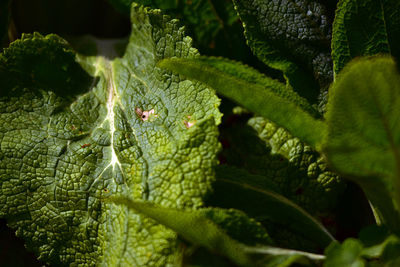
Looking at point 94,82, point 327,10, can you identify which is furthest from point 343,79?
point 94,82

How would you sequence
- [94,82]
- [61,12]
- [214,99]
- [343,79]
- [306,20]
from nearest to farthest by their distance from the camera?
[343,79] → [214,99] → [306,20] → [94,82] → [61,12]

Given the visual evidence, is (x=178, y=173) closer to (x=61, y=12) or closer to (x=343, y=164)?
(x=343, y=164)

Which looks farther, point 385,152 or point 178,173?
point 178,173

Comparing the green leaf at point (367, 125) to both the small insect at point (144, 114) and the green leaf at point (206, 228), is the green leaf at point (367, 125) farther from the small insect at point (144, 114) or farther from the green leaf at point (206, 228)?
the small insect at point (144, 114)

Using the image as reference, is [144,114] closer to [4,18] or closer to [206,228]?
[206,228]

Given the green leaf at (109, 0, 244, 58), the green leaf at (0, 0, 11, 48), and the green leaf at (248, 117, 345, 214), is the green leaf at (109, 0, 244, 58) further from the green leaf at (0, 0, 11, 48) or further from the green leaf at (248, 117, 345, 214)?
the green leaf at (248, 117, 345, 214)

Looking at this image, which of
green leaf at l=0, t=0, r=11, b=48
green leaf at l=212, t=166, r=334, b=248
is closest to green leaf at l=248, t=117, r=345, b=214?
green leaf at l=212, t=166, r=334, b=248

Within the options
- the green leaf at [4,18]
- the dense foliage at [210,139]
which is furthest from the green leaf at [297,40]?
the green leaf at [4,18]
